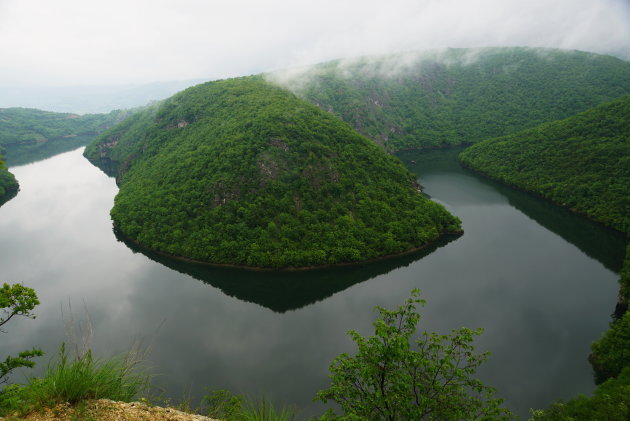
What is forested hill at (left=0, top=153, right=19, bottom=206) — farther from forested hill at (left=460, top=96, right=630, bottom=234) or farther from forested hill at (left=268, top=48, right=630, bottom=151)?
forested hill at (left=460, top=96, right=630, bottom=234)

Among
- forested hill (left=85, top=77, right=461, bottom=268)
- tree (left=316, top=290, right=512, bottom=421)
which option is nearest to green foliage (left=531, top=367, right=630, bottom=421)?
tree (left=316, top=290, right=512, bottom=421)

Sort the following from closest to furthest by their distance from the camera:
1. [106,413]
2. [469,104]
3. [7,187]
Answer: [106,413] < [7,187] < [469,104]

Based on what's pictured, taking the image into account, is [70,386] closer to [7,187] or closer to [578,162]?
[578,162]

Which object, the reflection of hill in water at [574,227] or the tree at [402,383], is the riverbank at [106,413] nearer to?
the tree at [402,383]

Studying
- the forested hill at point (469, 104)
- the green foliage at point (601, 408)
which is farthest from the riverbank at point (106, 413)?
the forested hill at point (469, 104)

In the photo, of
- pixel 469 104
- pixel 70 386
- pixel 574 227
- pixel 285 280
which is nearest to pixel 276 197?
pixel 285 280
